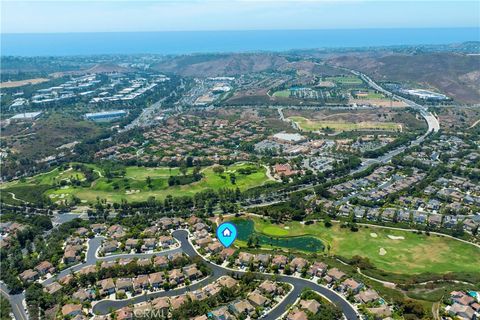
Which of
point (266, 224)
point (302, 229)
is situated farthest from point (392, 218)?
point (266, 224)

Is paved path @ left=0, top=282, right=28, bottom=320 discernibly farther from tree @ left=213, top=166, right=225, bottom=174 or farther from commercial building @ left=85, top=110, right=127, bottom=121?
commercial building @ left=85, top=110, right=127, bottom=121

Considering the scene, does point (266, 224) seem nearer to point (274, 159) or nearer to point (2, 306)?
point (274, 159)

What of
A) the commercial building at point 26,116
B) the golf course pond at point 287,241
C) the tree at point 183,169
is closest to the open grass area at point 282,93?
the tree at point 183,169

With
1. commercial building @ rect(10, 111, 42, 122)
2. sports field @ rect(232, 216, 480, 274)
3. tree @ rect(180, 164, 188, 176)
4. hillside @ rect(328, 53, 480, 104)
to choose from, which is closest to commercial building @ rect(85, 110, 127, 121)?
commercial building @ rect(10, 111, 42, 122)

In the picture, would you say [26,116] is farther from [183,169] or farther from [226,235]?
[226,235]

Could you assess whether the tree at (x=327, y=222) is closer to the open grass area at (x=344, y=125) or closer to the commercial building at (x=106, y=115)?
the open grass area at (x=344, y=125)
